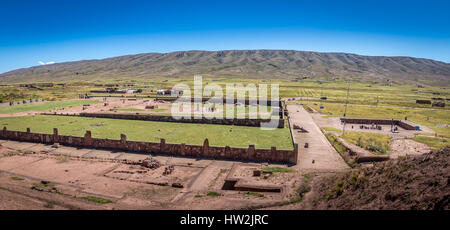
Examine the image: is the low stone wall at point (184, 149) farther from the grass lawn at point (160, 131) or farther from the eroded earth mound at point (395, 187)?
the eroded earth mound at point (395, 187)

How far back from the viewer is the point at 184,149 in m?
22.6

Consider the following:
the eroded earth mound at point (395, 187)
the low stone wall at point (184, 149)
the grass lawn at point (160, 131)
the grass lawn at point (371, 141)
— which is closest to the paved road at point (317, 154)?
the low stone wall at point (184, 149)

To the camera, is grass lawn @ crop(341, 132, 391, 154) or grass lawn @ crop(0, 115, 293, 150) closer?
grass lawn @ crop(341, 132, 391, 154)

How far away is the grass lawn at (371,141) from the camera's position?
25484 mm

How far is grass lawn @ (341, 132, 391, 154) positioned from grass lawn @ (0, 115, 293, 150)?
24.3ft

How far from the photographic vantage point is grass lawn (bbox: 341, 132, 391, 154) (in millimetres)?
25484

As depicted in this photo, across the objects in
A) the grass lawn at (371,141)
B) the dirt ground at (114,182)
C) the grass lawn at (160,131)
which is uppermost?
the grass lawn at (160,131)

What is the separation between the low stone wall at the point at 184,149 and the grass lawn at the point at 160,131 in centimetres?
405

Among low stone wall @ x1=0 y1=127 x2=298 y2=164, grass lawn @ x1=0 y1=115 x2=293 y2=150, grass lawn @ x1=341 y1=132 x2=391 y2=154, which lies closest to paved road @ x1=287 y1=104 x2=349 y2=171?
low stone wall @ x1=0 y1=127 x2=298 y2=164

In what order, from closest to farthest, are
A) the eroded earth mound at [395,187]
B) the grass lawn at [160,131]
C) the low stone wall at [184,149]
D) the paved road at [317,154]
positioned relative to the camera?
the eroded earth mound at [395,187] → the paved road at [317,154] → the low stone wall at [184,149] → the grass lawn at [160,131]

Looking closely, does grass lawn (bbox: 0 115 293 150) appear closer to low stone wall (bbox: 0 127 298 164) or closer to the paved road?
the paved road
